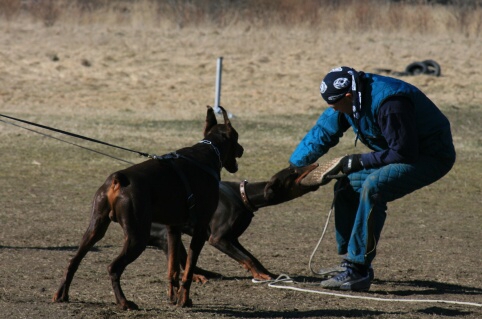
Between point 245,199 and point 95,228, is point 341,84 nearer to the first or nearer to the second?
point 245,199

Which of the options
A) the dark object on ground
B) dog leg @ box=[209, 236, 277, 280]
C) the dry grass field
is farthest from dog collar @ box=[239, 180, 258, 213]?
the dark object on ground

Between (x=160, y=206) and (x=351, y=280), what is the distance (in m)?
1.78

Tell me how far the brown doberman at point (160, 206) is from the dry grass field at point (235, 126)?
10.1 inches

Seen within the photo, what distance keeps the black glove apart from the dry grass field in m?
0.96

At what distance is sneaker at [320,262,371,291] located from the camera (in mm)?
Answer: 7508

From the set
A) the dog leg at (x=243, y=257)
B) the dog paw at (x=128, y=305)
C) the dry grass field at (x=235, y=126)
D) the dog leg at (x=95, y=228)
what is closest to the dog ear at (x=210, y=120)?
the dog leg at (x=243, y=257)

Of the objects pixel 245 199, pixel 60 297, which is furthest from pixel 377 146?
pixel 60 297

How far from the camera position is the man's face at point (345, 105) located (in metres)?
7.16

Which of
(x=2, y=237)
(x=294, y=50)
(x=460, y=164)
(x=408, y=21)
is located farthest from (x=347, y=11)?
(x=2, y=237)

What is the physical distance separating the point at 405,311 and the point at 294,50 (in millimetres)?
20223

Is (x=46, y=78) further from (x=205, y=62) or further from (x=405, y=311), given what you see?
(x=405, y=311)

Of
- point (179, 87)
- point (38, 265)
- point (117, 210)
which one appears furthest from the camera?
point (179, 87)

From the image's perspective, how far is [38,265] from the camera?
825 centimetres

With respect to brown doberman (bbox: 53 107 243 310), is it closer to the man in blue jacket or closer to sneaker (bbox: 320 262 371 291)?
the man in blue jacket
